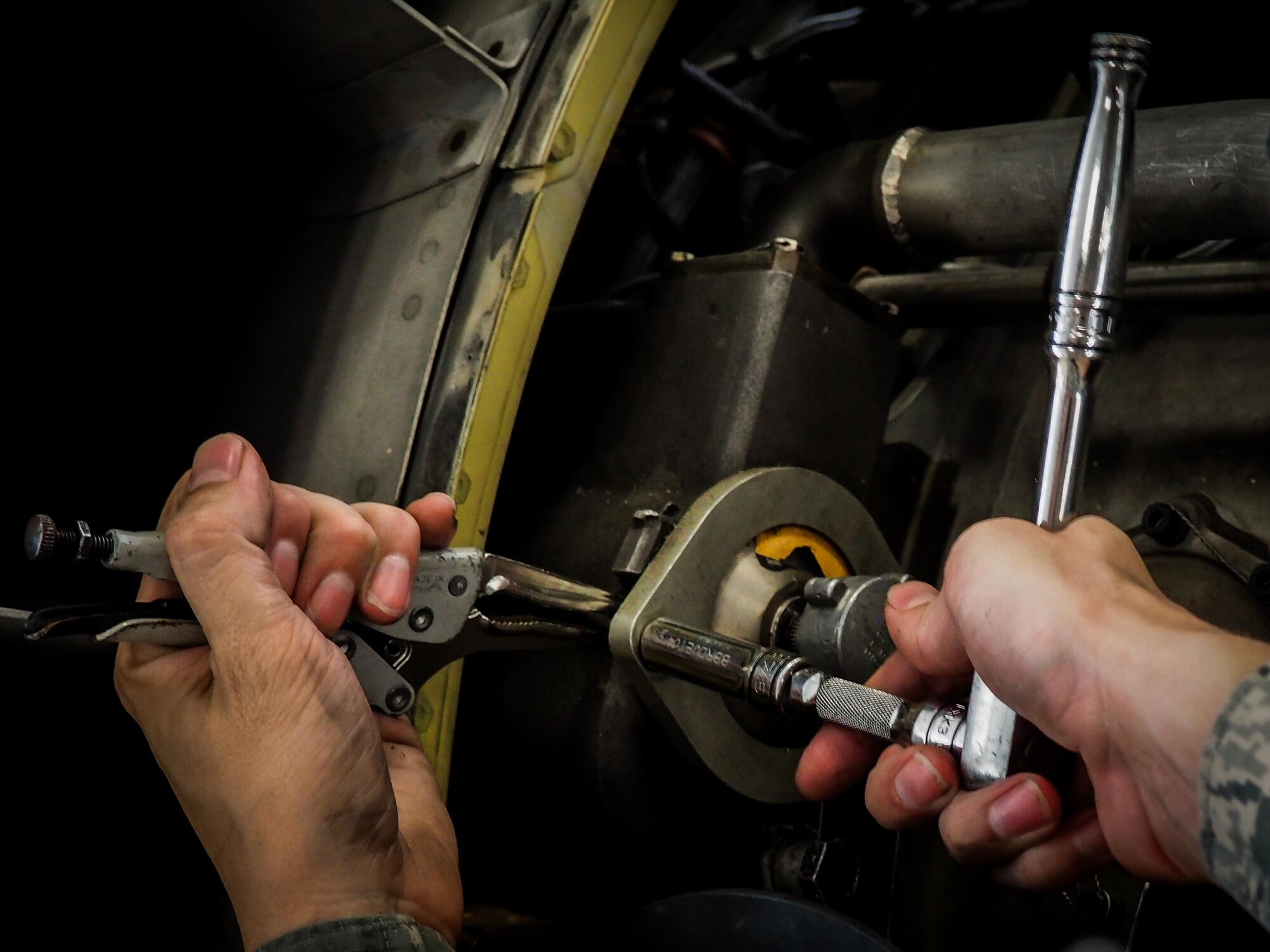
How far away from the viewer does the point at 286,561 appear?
638 millimetres

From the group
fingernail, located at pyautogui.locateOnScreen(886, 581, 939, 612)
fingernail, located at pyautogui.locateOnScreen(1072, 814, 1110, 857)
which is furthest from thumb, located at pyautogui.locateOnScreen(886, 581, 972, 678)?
fingernail, located at pyautogui.locateOnScreen(1072, 814, 1110, 857)

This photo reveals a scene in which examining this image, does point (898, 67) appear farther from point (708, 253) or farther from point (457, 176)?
point (457, 176)

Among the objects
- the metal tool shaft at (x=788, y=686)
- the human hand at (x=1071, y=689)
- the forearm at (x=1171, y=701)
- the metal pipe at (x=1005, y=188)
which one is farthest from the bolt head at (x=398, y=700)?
the metal pipe at (x=1005, y=188)

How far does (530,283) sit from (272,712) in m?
0.39

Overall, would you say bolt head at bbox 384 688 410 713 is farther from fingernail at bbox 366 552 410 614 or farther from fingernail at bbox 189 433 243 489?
fingernail at bbox 189 433 243 489

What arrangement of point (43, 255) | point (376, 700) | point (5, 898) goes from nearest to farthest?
point (376, 700) < point (5, 898) < point (43, 255)

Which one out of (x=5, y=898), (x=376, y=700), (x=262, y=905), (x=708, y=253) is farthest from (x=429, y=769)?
(x=708, y=253)

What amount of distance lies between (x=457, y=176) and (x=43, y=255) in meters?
0.39

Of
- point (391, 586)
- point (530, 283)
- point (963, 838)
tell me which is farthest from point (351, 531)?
point (963, 838)

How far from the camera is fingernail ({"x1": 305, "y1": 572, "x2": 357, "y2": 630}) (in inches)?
25.4

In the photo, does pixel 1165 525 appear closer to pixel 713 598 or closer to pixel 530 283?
pixel 713 598

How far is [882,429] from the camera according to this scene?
1.03 metres

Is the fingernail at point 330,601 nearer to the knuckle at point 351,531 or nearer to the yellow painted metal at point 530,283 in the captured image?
the knuckle at point 351,531

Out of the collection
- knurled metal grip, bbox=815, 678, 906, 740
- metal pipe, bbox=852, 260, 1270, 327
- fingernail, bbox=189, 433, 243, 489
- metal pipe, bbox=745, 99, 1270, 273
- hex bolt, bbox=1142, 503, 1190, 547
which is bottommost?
knurled metal grip, bbox=815, 678, 906, 740
